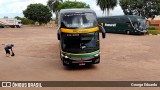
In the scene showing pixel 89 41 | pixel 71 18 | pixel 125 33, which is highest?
pixel 71 18

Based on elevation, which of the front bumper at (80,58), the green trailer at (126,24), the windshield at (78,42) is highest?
the windshield at (78,42)

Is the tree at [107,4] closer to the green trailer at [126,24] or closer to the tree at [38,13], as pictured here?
the green trailer at [126,24]

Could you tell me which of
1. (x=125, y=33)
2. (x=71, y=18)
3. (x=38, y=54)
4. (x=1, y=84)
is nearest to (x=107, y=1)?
(x=125, y=33)

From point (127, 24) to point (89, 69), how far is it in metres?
31.2

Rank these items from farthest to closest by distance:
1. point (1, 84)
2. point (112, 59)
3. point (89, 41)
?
point (112, 59), point (89, 41), point (1, 84)

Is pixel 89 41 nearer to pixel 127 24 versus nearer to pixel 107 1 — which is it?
pixel 127 24

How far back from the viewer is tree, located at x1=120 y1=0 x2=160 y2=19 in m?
60.8

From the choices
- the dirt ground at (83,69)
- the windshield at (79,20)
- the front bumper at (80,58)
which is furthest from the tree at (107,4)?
the front bumper at (80,58)

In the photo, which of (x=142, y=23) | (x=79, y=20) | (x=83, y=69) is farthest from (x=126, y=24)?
(x=83, y=69)

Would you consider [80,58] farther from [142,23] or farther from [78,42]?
[142,23]

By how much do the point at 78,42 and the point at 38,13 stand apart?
82.1 m

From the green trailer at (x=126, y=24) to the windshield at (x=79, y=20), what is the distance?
83.3 feet

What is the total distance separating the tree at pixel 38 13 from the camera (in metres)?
97.2

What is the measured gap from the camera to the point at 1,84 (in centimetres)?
1379
